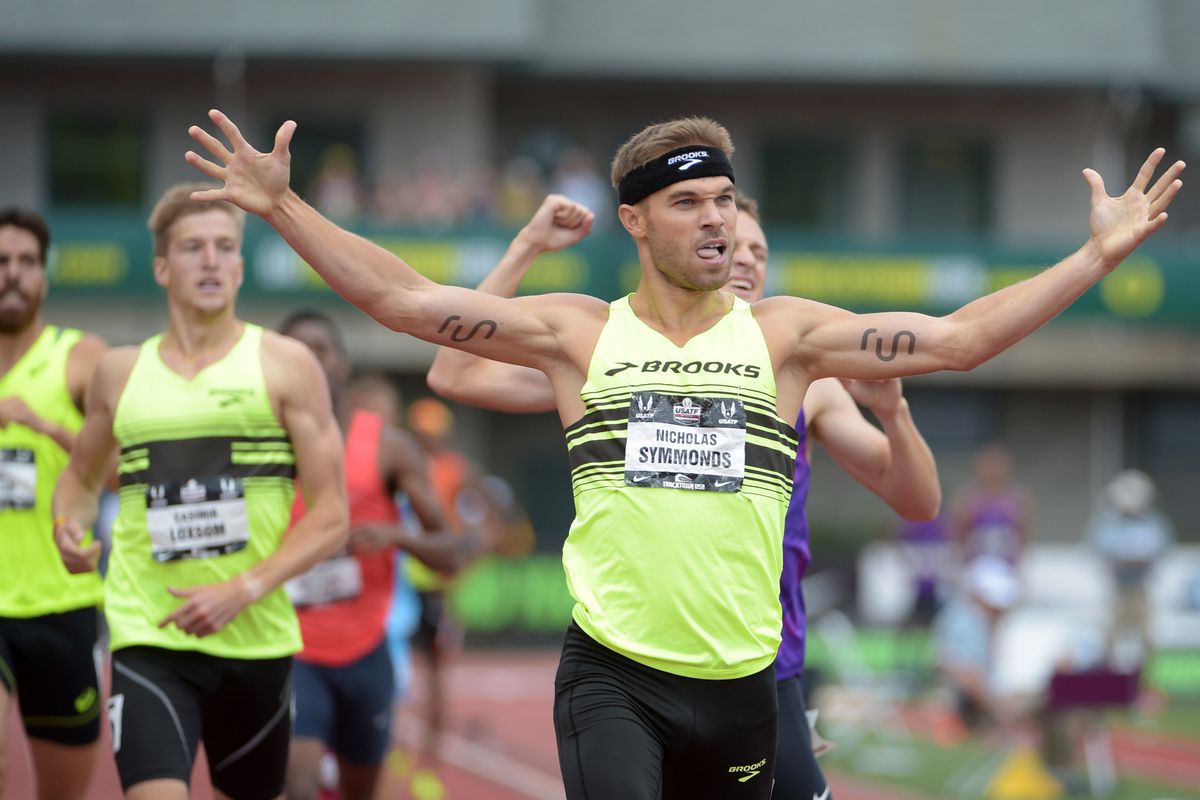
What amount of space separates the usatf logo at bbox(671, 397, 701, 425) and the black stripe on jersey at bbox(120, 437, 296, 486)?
179 centimetres

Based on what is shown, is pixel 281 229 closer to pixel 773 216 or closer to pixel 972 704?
pixel 972 704

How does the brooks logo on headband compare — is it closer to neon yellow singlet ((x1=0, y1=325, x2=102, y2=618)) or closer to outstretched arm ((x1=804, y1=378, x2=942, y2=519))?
outstretched arm ((x1=804, y1=378, x2=942, y2=519))

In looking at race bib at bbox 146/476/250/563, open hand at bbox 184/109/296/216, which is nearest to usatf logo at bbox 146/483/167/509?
race bib at bbox 146/476/250/563

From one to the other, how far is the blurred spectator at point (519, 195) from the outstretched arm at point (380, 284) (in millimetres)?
20567

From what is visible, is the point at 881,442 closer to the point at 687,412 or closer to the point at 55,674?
the point at 687,412

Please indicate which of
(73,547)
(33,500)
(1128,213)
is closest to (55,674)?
(33,500)

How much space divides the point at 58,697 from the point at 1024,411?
2378 centimetres

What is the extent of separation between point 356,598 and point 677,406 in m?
3.07

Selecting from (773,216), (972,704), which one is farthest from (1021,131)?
(972,704)

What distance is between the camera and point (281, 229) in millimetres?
4555

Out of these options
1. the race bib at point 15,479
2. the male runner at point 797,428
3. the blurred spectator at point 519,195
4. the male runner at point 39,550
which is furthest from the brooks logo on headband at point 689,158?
the blurred spectator at point 519,195

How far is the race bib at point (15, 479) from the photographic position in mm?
6391

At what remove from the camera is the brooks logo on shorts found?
4.64m

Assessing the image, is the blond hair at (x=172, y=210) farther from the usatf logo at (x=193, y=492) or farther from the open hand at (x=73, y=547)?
the open hand at (x=73, y=547)
